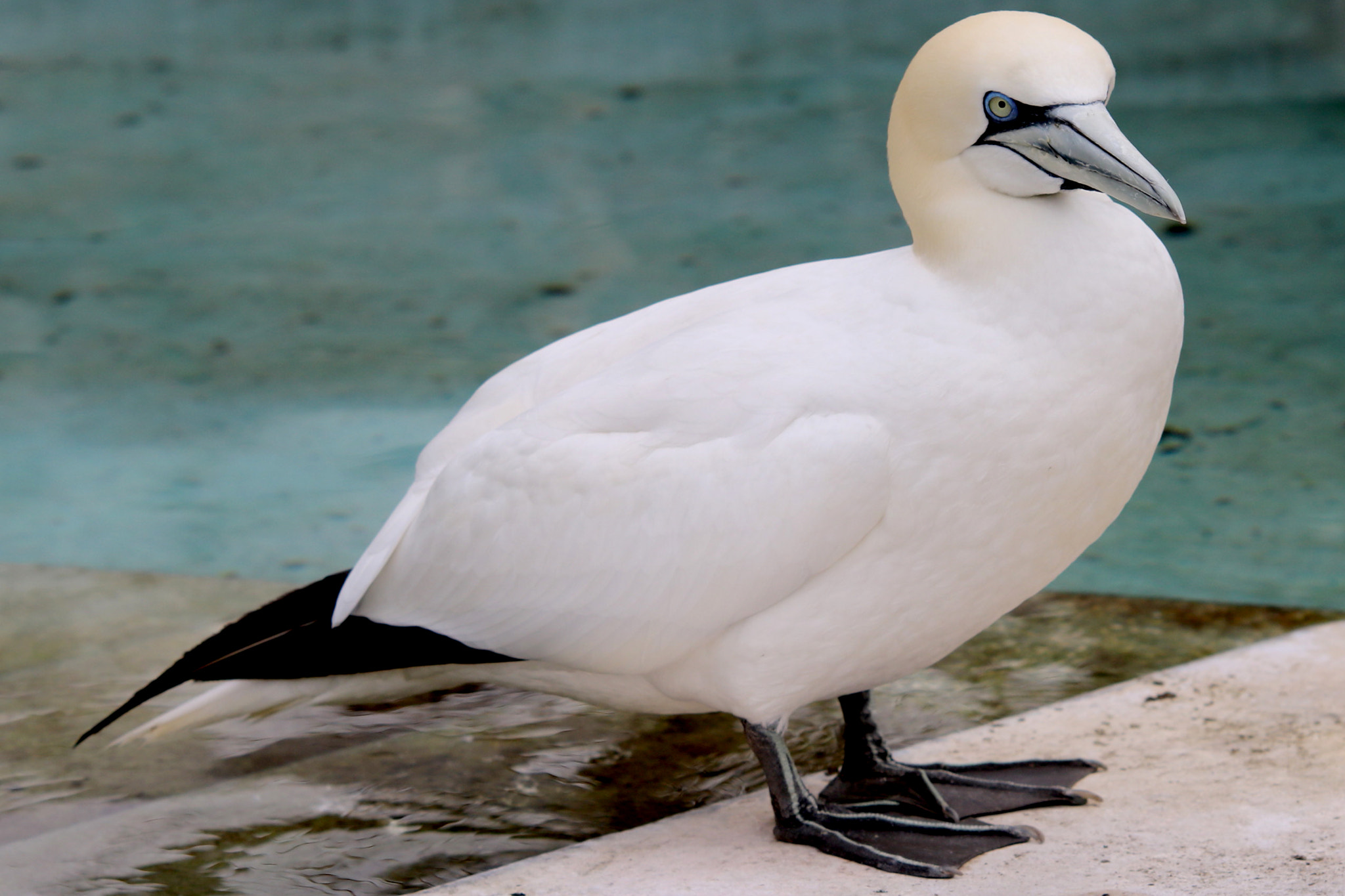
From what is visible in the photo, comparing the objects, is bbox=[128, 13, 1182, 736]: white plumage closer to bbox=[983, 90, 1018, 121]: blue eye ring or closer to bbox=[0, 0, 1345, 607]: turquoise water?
bbox=[983, 90, 1018, 121]: blue eye ring

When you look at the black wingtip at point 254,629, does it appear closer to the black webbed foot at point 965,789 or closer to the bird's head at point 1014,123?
the black webbed foot at point 965,789

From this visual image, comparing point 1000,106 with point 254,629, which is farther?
point 254,629

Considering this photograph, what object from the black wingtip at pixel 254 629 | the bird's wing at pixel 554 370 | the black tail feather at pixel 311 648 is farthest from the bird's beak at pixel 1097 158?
the black wingtip at pixel 254 629

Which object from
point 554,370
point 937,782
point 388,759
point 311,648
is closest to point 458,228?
point 388,759

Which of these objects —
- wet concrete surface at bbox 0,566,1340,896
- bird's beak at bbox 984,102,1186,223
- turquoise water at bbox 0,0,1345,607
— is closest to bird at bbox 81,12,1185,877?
bird's beak at bbox 984,102,1186,223

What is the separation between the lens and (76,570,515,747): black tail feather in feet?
8.02

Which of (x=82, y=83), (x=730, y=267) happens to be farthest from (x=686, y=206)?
(x=82, y=83)

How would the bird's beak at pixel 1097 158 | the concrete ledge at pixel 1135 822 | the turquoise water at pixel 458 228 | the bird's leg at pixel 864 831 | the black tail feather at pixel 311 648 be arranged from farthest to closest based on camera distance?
1. the turquoise water at pixel 458 228
2. the black tail feather at pixel 311 648
3. the bird's leg at pixel 864 831
4. the concrete ledge at pixel 1135 822
5. the bird's beak at pixel 1097 158

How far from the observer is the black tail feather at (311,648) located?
2.45 m

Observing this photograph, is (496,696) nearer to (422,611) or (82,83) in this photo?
(422,611)

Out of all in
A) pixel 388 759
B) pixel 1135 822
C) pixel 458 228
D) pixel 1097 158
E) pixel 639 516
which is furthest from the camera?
pixel 458 228

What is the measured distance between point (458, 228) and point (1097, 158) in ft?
18.4

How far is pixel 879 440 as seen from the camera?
2119 mm

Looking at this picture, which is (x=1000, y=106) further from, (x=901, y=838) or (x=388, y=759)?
(x=388, y=759)
